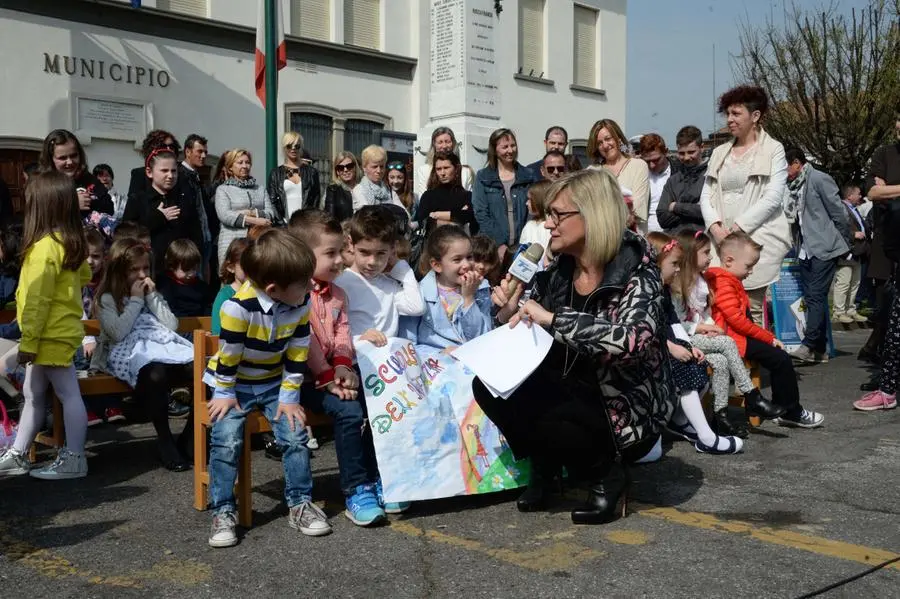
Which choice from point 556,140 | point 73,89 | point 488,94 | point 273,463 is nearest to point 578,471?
point 273,463

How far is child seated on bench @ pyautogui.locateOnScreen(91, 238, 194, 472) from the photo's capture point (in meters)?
5.80

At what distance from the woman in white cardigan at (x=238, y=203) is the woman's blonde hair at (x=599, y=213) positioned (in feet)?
16.7

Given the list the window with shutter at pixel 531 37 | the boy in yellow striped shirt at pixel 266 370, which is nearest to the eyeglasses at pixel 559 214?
the boy in yellow striped shirt at pixel 266 370

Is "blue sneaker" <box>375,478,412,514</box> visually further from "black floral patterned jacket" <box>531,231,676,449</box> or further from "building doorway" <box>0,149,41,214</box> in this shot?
"building doorway" <box>0,149,41,214</box>

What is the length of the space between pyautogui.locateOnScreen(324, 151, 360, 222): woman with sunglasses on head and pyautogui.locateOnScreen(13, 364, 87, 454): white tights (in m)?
4.31

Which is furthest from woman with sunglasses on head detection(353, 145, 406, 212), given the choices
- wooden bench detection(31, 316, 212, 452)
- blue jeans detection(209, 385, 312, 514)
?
blue jeans detection(209, 385, 312, 514)

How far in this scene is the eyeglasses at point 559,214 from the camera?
4.58 m

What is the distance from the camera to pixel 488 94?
14.4 meters

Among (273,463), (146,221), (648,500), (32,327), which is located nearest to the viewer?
(648,500)

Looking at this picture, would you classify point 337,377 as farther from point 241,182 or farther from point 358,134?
point 358,134

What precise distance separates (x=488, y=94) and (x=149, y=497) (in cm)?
1029

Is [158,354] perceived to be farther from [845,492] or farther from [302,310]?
[845,492]

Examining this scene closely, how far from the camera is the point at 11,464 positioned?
5328 millimetres

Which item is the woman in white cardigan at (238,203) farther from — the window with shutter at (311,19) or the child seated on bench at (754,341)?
the window with shutter at (311,19)
